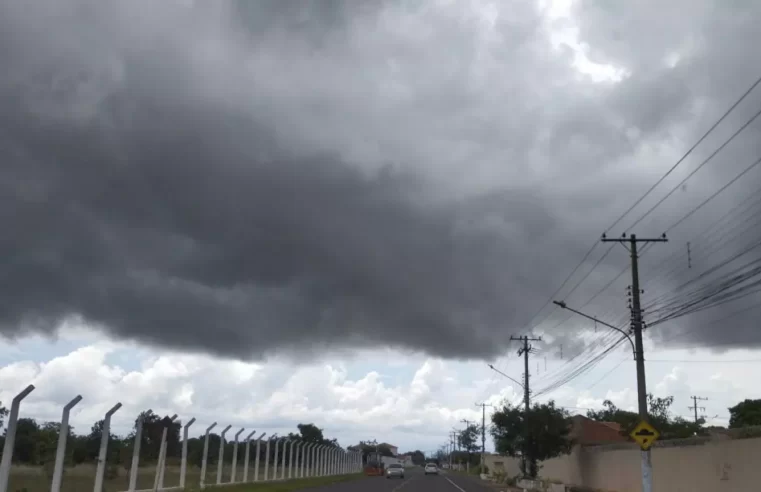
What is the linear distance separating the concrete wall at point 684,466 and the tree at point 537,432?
3707 millimetres

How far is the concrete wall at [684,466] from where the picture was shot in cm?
2764

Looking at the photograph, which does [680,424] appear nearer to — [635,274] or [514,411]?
[514,411]

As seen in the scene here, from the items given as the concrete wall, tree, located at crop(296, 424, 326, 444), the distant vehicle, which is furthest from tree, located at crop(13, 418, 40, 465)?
tree, located at crop(296, 424, 326, 444)

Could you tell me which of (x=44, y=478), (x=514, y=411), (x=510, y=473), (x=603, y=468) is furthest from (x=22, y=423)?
(x=510, y=473)

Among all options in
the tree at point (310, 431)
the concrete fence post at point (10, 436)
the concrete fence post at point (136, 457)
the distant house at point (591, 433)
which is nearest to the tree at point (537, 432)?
the distant house at point (591, 433)

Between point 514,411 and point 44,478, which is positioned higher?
point 514,411

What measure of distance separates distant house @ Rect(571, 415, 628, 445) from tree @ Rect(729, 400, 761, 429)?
2338 cm

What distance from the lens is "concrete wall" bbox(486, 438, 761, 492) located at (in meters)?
27.6

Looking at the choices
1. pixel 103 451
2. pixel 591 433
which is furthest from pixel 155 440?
pixel 591 433

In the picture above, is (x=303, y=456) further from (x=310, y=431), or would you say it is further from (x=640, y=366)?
(x=310, y=431)

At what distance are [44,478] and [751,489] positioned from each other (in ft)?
87.7

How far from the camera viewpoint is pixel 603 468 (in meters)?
49.8

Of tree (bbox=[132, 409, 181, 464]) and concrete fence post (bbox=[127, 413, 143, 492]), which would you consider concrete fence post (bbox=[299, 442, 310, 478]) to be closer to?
tree (bbox=[132, 409, 181, 464])

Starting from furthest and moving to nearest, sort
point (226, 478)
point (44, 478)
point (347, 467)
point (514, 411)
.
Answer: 1. point (347, 467)
2. point (514, 411)
3. point (226, 478)
4. point (44, 478)
